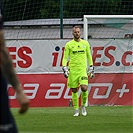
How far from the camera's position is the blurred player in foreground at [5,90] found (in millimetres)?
5191

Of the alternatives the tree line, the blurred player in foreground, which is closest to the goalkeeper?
the tree line

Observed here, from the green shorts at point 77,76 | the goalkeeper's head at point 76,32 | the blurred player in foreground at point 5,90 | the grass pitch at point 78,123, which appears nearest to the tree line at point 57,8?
the green shorts at point 77,76

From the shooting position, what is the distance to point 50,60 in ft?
67.0

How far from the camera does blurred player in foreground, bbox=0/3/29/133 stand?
17.0 ft

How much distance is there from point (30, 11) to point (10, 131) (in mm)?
17380

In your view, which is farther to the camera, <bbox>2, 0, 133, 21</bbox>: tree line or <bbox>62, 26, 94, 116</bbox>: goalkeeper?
<bbox>2, 0, 133, 21</bbox>: tree line

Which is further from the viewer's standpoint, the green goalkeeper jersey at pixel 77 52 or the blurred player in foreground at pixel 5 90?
the green goalkeeper jersey at pixel 77 52

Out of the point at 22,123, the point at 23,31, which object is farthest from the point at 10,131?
the point at 23,31

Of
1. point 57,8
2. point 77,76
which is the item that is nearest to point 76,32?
point 77,76

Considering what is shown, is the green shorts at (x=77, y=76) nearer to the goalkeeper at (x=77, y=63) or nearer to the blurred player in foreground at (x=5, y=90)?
the goalkeeper at (x=77, y=63)

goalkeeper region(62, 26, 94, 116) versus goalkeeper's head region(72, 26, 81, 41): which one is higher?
goalkeeper's head region(72, 26, 81, 41)

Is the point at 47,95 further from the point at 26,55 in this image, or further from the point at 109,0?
the point at 109,0

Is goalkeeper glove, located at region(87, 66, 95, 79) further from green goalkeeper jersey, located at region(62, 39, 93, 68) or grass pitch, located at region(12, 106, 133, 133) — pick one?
grass pitch, located at region(12, 106, 133, 133)

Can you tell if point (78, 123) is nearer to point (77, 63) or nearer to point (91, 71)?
point (77, 63)
